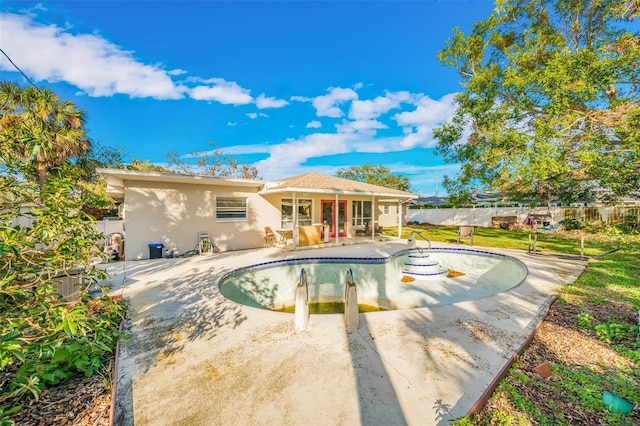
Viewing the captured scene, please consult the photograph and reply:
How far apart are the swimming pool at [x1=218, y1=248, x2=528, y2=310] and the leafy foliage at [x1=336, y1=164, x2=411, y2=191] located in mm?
28554

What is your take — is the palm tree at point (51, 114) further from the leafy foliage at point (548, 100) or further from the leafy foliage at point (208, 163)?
the leafy foliage at point (548, 100)

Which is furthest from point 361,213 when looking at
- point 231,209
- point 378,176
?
point 378,176

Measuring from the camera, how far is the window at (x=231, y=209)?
1184 centimetres

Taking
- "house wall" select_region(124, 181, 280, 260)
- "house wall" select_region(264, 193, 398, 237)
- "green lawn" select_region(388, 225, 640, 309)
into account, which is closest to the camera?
"green lawn" select_region(388, 225, 640, 309)

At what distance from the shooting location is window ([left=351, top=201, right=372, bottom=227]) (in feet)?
52.4

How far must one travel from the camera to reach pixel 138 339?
3.97m

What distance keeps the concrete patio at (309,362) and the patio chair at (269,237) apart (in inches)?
270

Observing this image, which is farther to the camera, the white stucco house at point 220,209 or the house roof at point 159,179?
the white stucco house at point 220,209

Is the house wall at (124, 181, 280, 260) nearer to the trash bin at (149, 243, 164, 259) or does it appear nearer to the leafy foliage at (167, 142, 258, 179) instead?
the trash bin at (149, 243, 164, 259)

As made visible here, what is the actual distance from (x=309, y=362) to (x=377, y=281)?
6172mm

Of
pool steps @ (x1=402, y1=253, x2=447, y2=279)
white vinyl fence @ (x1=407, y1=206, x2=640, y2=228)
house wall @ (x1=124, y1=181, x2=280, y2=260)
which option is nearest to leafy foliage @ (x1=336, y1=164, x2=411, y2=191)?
white vinyl fence @ (x1=407, y1=206, x2=640, y2=228)

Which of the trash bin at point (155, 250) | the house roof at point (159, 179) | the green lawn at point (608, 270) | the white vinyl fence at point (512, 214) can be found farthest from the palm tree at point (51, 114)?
the white vinyl fence at point (512, 214)

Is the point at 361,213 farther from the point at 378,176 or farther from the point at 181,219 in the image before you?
the point at 378,176

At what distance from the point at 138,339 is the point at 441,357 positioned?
4311mm
